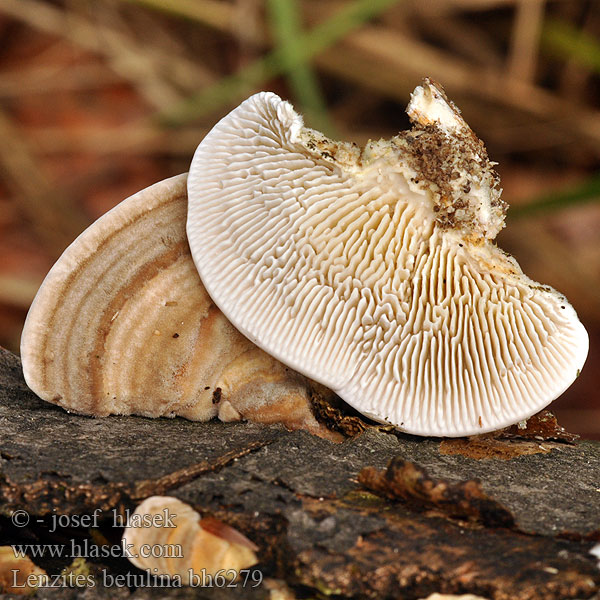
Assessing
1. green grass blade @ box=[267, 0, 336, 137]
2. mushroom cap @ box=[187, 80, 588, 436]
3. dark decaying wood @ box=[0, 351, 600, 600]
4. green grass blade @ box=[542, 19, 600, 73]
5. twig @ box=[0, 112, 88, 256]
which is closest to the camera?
dark decaying wood @ box=[0, 351, 600, 600]

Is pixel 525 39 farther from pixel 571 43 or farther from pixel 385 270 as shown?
pixel 385 270

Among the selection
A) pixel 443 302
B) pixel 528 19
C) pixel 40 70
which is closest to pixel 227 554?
pixel 443 302

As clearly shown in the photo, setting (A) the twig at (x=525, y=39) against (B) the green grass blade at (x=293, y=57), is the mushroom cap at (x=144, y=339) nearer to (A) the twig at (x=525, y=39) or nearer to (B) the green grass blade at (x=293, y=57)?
(B) the green grass blade at (x=293, y=57)

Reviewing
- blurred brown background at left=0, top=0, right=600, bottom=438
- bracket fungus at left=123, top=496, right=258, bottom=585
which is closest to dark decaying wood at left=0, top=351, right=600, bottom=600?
bracket fungus at left=123, top=496, right=258, bottom=585

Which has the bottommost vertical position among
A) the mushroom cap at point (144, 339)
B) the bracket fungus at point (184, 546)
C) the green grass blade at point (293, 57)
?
the bracket fungus at point (184, 546)

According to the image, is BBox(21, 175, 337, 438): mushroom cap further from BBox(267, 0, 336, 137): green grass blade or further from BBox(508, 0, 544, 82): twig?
BBox(508, 0, 544, 82): twig

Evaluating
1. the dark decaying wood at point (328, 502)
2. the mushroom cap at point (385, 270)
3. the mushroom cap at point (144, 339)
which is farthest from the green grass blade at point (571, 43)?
the mushroom cap at point (144, 339)
